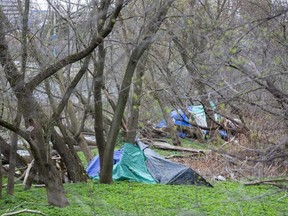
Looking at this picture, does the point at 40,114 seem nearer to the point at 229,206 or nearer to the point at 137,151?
the point at 229,206

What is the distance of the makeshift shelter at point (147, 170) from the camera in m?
14.2

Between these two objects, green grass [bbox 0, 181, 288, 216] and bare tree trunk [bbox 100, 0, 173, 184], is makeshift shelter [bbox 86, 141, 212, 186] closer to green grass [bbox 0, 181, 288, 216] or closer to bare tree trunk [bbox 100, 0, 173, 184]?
green grass [bbox 0, 181, 288, 216]

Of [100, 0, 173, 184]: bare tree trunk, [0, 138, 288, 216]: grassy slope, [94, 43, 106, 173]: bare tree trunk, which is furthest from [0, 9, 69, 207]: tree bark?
[100, 0, 173, 184]: bare tree trunk

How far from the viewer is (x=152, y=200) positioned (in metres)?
11.1

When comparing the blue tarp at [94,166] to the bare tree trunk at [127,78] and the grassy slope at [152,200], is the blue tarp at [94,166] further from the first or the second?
the bare tree trunk at [127,78]

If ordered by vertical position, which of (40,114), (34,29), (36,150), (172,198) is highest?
(34,29)

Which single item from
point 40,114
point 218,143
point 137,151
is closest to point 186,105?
point 218,143

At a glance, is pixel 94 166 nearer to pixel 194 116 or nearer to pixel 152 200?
pixel 152 200

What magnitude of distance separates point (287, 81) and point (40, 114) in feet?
17.5

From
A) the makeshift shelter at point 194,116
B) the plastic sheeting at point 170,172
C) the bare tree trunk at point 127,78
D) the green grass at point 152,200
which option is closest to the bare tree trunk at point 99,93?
the bare tree trunk at point 127,78

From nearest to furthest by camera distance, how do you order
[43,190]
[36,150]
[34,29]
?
[36,150]
[34,29]
[43,190]

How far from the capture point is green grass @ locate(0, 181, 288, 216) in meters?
9.40

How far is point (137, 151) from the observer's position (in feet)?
50.0

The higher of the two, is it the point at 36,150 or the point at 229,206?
the point at 36,150
